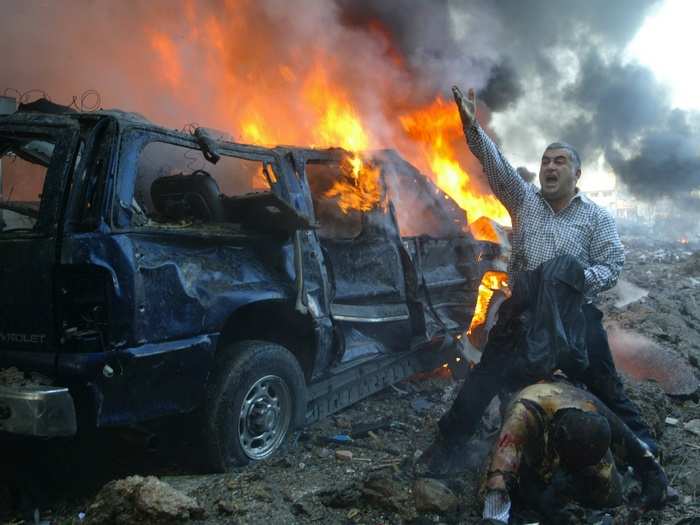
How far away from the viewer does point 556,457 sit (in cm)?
294

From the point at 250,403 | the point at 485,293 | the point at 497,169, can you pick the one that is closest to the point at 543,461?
the point at 250,403

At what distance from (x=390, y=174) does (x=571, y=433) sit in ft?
10.3

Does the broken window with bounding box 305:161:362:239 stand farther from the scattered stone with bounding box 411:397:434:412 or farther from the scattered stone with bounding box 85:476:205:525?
the scattered stone with bounding box 85:476:205:525

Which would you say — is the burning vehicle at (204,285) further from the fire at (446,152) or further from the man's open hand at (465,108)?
the fire at (446,152)

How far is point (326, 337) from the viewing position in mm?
4039

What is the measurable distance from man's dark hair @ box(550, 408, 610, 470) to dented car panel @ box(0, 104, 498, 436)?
1768mm

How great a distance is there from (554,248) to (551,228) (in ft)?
0.48

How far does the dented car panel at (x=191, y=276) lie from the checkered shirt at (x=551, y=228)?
1.22m

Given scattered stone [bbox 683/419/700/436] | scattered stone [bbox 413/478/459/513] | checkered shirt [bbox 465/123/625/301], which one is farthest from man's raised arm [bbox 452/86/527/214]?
scattered stone [bbox 683/419/700/436]

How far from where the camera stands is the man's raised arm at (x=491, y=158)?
12.7ft

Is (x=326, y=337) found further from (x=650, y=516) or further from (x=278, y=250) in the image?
(x=650, y=516)

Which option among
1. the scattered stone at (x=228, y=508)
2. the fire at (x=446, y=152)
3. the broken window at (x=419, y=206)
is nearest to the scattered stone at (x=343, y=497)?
the scattered stone at (x=228, y=508)

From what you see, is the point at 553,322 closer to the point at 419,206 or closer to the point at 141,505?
the point at 141,505

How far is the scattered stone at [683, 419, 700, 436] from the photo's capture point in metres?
4.50
